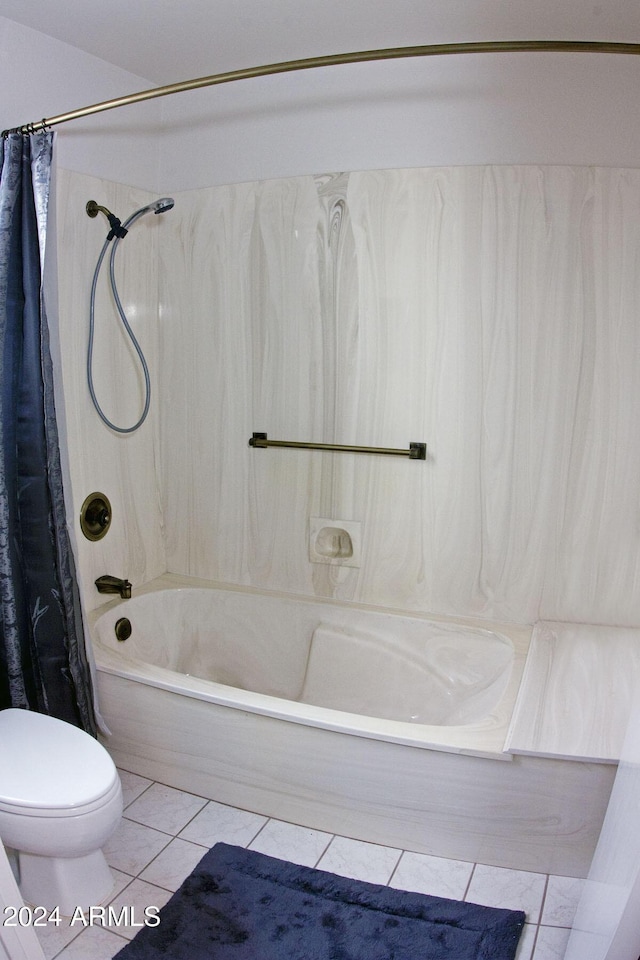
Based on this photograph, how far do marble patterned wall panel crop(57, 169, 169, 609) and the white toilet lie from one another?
2.27ft

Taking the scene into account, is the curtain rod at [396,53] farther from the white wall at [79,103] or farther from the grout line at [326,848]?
the grout line at [326,848]

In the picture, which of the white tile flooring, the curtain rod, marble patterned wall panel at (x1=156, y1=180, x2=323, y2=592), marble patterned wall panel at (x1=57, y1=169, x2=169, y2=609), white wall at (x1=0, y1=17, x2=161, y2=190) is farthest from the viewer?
marble patterned wall panel at (x1=156, y1=180, x2=323, y2=592)

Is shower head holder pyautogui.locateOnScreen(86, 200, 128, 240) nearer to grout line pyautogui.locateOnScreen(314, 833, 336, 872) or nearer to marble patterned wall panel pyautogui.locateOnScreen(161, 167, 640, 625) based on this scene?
marble patterned wall panel pyautogui.locateOnScreen(161, 167, 640, 625)

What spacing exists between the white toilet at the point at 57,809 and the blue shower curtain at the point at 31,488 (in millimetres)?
262

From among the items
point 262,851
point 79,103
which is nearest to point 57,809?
point 262,851

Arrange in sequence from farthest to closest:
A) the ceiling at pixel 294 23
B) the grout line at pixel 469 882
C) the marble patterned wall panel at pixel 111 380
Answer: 1. the marble patterned wall panel at pixel 111 380
2. the ceiling at pixel 294 23
3. the grout line at pixel 469 882

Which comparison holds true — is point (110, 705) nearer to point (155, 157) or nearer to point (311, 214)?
point (311, 214)

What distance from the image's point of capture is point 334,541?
2867 millimetres

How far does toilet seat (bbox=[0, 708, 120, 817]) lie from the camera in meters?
1.73

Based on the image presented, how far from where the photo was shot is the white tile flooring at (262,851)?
1.79 metres

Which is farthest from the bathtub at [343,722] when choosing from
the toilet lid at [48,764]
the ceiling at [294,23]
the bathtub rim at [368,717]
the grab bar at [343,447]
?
the ceiling at [294,23]

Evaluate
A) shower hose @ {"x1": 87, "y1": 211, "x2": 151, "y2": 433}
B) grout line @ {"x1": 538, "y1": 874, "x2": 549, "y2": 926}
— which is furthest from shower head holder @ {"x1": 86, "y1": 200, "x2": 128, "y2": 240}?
grout line @ {"x1": 538, "y1": 874, "x2": 549, "y2": 926}

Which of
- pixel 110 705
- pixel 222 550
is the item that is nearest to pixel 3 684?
pixel 110 705

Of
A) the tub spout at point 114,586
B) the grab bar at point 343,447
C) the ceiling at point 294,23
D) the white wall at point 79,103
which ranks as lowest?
the tub spout at point 114,586
